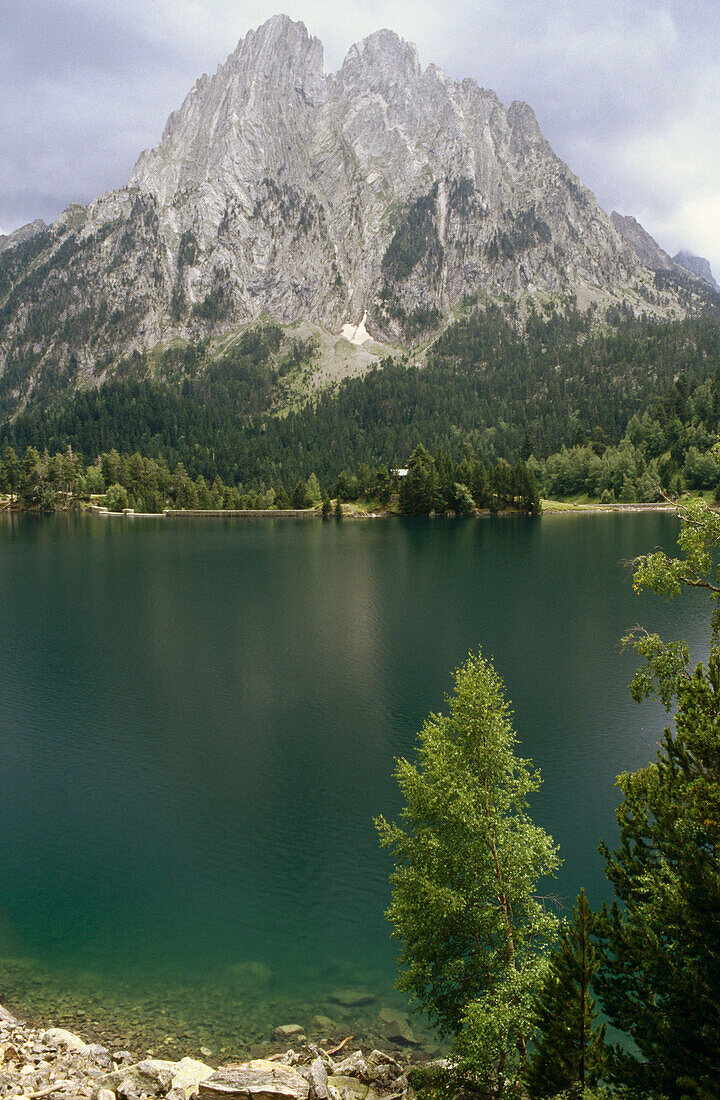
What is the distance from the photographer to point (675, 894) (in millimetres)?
12500

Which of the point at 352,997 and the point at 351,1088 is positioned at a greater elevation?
the point at 351,1088

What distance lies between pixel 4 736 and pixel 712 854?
4046 centimetres

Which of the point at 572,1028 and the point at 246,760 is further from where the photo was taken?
the point at 246,760

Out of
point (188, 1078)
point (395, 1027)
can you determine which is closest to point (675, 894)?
point (395, 1027)

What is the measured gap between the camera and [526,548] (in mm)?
112438

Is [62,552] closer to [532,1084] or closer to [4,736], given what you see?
[4,736]

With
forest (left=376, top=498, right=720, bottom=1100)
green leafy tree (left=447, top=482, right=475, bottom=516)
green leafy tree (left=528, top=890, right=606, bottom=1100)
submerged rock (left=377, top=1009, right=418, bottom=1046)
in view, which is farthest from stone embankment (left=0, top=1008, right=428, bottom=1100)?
green leafy tree (left=447, top=482, right=475, bottom=516)

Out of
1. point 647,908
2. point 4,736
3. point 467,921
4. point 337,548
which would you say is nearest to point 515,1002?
point 467,921

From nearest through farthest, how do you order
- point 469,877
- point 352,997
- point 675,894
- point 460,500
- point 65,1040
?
point 675,894 < point 65,1040 < point 469,877 < point 352,997 < point 460,500

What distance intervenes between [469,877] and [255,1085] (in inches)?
266

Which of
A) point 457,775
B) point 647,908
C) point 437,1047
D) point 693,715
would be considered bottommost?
point 437,1047

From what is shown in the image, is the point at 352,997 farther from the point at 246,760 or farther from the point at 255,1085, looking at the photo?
the point at 246,760

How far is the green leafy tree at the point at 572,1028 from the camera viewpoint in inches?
433

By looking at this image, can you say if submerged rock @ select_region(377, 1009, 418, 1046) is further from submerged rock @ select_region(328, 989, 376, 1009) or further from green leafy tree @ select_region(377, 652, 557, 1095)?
green leafy tree @ select_region(377, 652, 557, 1095)
